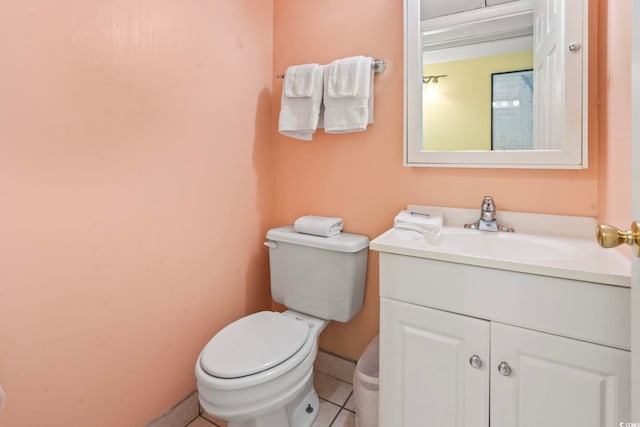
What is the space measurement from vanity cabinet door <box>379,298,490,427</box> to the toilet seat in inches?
12.5

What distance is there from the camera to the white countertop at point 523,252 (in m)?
0.78

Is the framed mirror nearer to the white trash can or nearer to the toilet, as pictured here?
the toilet

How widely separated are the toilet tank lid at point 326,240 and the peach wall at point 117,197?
237mm

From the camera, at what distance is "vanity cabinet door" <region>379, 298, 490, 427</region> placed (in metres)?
0.92

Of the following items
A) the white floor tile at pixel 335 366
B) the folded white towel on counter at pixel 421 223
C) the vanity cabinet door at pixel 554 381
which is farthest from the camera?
the white floor tile at pixel 335 366

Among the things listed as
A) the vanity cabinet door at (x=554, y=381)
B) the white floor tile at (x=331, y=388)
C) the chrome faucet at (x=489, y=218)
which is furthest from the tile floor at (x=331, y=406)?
the chrome faucet at (x=489, y=218)

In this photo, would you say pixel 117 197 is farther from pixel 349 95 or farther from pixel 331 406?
pixel 331 406

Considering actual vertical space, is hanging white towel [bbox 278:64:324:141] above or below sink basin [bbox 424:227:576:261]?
above

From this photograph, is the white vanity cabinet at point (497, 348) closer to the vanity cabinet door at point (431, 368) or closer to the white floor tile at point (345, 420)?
the vanity cabinet door at point (431, 368)

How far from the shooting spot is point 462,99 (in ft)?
4.18

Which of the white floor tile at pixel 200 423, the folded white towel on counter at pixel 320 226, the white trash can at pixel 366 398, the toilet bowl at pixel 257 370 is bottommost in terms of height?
the white floor tile at pixel 200 423

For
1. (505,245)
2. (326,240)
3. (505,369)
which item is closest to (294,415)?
(326,240)

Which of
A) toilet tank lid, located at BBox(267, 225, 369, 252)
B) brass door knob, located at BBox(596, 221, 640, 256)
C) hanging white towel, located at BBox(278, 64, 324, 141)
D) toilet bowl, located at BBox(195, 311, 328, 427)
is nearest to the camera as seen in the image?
brass door knob, located at BBox(596, 221, 640, 256)

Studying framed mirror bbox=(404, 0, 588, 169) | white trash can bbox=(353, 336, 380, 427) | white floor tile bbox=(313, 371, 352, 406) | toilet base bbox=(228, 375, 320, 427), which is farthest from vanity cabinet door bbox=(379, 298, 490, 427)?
framed mirror bbox=(404, 0, 588, 169)
